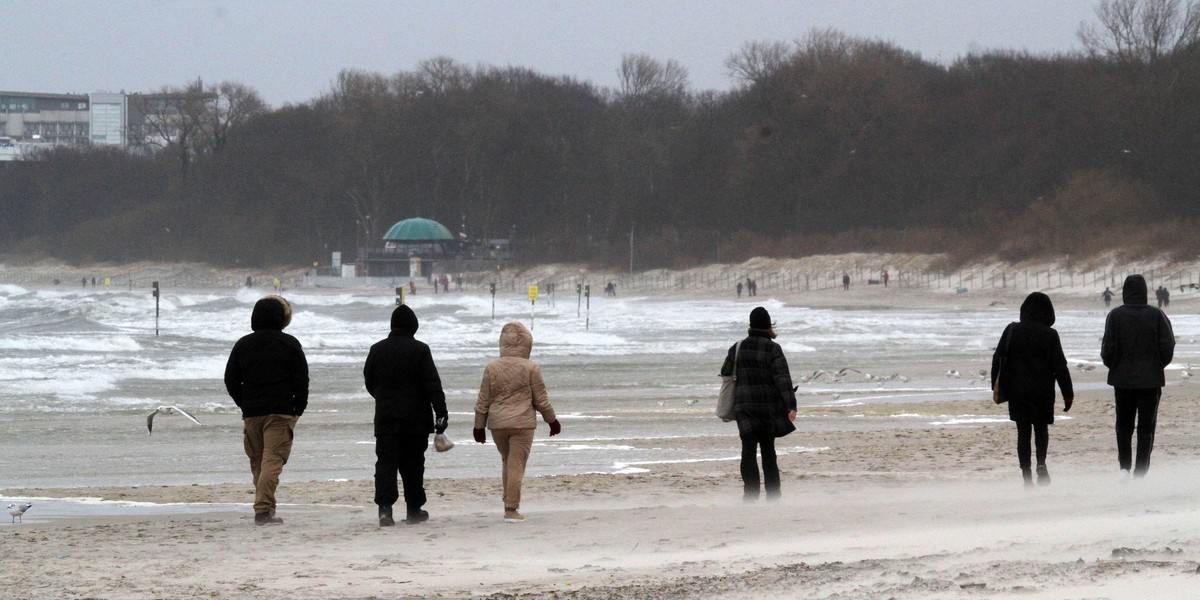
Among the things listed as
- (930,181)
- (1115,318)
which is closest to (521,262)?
(930,181)

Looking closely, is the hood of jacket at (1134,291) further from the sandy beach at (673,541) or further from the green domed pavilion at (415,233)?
the green domed pavilion at (415,233)

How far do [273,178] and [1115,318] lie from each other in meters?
127

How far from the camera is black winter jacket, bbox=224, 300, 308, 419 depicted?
9.48m

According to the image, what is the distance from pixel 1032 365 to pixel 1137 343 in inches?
29.1

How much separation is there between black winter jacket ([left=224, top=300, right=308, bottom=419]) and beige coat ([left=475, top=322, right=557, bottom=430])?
1162 mm

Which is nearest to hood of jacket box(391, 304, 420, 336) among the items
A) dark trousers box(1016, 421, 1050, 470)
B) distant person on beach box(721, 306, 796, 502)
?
distant person on beach box(721, 306, 796, 502)

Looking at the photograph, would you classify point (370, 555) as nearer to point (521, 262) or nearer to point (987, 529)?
point (987, 529)

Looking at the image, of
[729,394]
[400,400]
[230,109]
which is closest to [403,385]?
[400,400]

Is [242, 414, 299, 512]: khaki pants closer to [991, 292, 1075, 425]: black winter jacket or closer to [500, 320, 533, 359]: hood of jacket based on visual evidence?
[500, 320, 533, 359]: hood of jacket

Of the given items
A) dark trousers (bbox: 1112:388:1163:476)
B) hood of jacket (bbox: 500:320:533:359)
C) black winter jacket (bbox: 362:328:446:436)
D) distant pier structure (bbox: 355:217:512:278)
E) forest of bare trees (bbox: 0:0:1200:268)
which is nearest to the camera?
black winter jacket (bbox: 362:328:446:436)

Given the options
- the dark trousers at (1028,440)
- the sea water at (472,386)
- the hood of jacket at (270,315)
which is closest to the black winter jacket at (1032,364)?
the dark trousers at (1028,440)

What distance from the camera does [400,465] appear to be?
956 cm

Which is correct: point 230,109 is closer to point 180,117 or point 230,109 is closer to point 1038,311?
point 180,117

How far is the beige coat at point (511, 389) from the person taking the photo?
9438 mm
